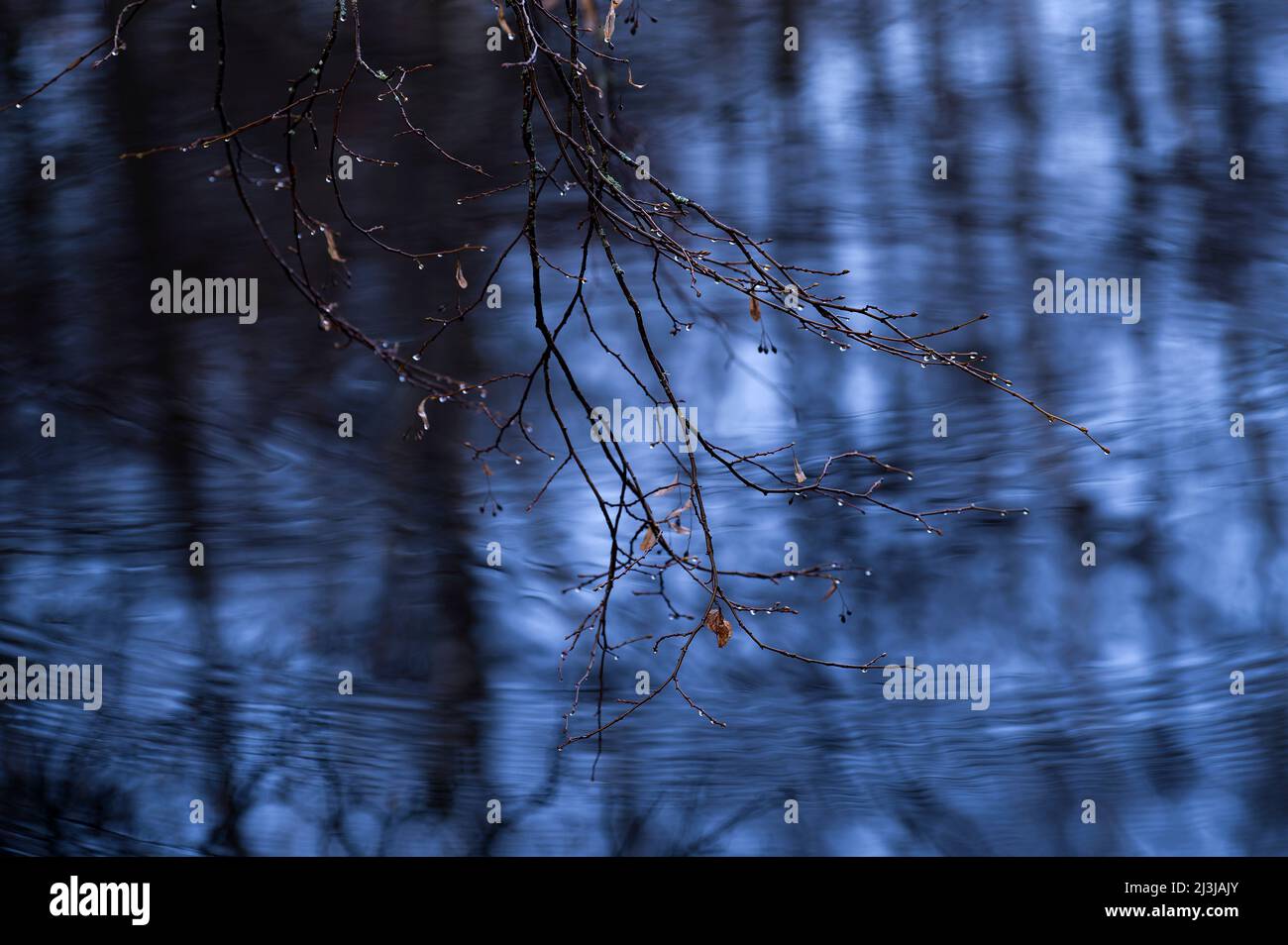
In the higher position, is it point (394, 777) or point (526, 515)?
point (526, 515)

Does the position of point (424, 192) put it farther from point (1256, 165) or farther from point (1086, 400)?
point (1256, 165)

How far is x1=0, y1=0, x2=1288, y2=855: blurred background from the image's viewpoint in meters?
2.14

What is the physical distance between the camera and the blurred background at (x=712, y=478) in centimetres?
214

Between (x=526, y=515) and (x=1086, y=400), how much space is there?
53.1 inches

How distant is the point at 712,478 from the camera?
2.19 meters

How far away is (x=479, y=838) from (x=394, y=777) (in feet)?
0.82

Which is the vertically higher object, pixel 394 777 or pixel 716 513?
pixel 716 513

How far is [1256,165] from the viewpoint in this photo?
7.00 feet

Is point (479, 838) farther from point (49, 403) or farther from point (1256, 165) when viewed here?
point (1256, 165)

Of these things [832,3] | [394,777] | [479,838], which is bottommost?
[479,838]
